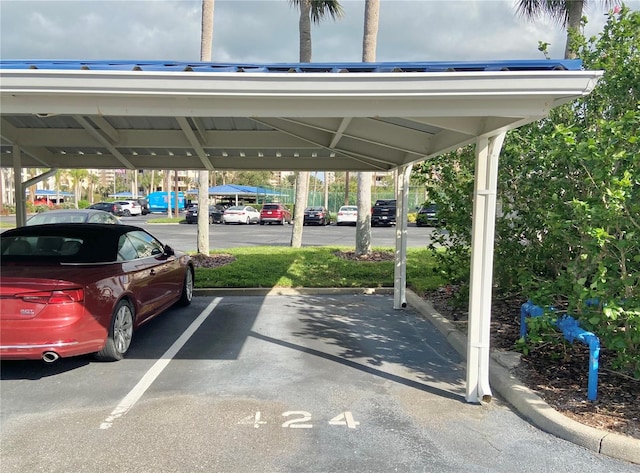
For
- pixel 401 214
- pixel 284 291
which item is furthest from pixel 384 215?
pixel 401 214

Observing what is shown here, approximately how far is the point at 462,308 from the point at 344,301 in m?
2.05

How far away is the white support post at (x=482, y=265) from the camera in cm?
394

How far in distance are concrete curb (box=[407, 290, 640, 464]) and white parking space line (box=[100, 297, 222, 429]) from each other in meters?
3.33

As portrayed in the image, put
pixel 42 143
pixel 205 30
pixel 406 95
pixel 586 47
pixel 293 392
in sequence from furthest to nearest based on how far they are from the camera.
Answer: pixel 205 30 → pixel 42 143 → pixel 586 47 → pixel 293 392 → pixel 406 95

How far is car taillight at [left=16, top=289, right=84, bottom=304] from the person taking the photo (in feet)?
13.7

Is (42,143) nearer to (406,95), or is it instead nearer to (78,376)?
(78,376)

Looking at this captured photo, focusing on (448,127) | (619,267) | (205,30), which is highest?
(205,30)

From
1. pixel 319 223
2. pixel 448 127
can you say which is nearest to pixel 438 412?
pixel 448 127

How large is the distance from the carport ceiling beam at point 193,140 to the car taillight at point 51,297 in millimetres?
2309

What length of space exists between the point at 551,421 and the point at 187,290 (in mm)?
5663

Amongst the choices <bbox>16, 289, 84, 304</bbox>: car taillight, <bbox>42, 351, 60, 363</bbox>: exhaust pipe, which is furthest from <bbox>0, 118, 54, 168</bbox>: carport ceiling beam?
<bbox>42, 351, 60, 363</bbox>: exhaust pipe

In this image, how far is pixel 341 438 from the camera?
3.43 metres

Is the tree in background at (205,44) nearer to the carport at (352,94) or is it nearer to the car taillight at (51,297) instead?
the car taillight at (51,297)

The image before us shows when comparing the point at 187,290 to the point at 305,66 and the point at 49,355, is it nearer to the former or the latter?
the point at 49,355
